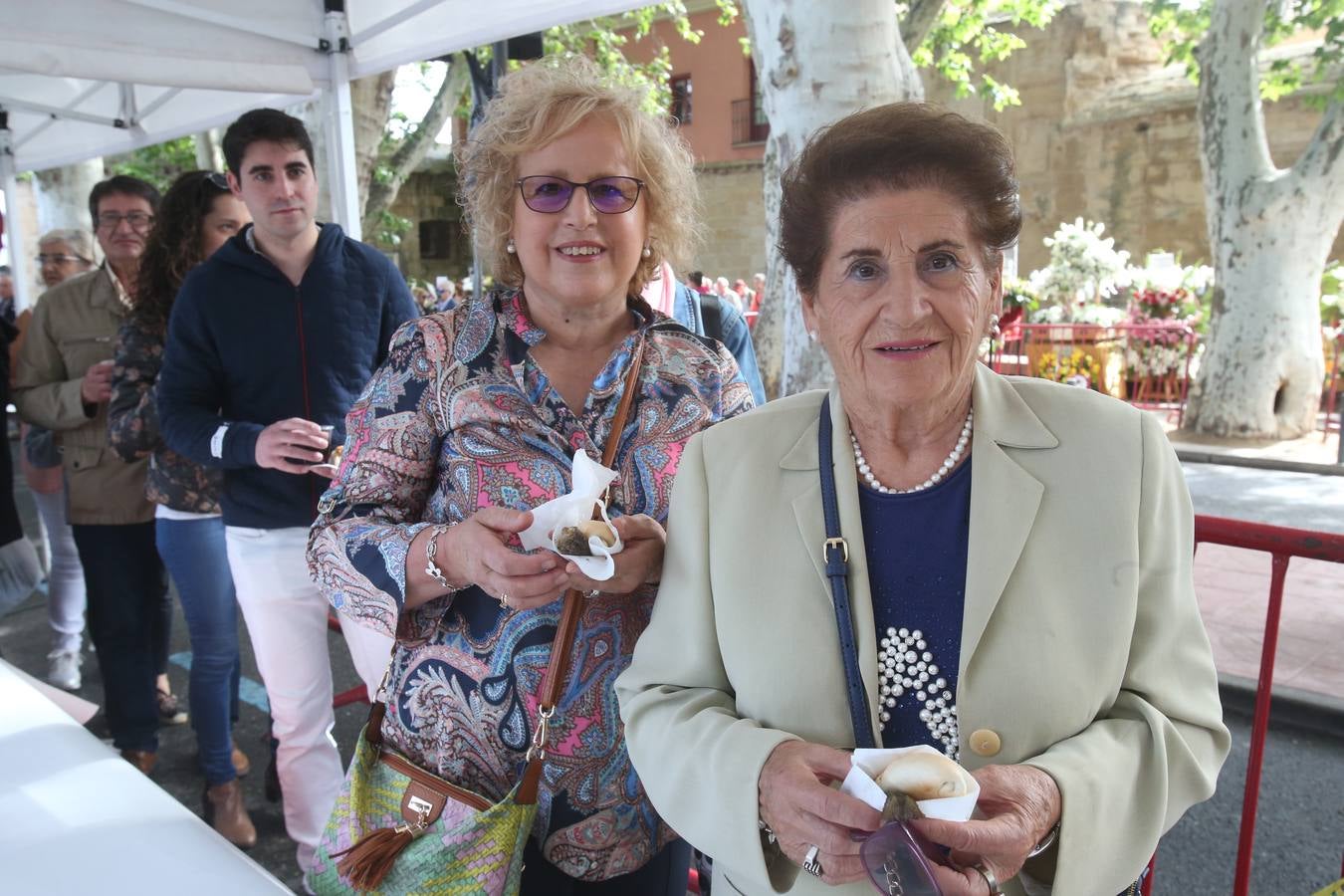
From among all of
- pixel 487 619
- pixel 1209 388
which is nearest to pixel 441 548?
pixel 487 619

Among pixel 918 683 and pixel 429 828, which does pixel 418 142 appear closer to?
pixel 429 828

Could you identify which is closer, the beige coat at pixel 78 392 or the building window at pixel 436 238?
the beige coat at pixel 78 392

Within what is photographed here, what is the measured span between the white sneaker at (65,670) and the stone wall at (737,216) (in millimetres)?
23913

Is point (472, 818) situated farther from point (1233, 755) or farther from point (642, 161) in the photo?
point (1233, 755)

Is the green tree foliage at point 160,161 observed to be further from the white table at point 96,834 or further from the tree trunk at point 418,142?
the white table at point 96,834

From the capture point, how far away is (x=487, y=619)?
173cm

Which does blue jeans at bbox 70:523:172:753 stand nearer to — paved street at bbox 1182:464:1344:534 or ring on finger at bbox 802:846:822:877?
ring on finger at bbox 802:846:822:877

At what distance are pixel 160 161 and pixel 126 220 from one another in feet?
78.5

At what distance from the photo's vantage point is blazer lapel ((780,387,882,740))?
1398mm

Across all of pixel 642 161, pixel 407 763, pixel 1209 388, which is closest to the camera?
pixel 407 763

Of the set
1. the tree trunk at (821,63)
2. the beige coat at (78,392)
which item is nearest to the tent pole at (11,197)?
the beige coat at (78,392)

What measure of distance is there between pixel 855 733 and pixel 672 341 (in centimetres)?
89

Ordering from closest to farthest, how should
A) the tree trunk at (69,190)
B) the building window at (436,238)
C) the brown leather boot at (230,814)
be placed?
the brown leather boot at (230,814)
the tree trunk at (69,190)
the building window at (436,238)

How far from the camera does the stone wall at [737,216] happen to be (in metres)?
27.5
